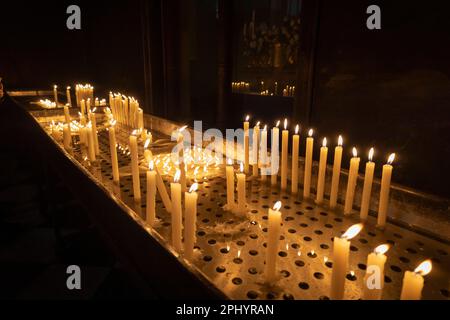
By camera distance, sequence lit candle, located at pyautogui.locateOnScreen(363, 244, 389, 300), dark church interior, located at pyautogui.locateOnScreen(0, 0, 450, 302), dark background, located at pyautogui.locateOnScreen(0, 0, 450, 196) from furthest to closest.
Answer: dark background, located at pyautogui.locateOnScreen(0, 0, 450, 196) < dark church interior, located at pyautogui.locateOnScreen(0, 0, 450, 302) < lit candle, located at pyautogui.locateOnScreen(363, 244, 389, 300)

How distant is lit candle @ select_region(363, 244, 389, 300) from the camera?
0.98m

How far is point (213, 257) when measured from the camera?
56.7 inches

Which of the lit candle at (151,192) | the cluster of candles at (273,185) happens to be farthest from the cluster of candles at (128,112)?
the lit candle at (151,192)

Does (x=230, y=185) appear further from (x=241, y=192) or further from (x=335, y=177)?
(x=335, y=177)

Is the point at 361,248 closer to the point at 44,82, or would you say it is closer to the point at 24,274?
the point at 24,274

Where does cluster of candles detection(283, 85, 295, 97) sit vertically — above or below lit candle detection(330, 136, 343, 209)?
above

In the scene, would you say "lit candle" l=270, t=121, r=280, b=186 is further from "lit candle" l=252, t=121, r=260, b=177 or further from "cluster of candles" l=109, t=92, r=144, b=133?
"cluster of candles" l=109, t=92, r=144, b=133

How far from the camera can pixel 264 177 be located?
91.5 inches

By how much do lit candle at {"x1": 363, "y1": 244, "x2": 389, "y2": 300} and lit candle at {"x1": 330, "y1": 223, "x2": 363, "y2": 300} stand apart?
8cm

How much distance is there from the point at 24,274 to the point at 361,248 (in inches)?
129

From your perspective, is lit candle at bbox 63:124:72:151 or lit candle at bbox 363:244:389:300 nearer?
lit candle at bbox 363:244:389:300

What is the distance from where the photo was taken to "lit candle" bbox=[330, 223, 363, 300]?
1010 mm

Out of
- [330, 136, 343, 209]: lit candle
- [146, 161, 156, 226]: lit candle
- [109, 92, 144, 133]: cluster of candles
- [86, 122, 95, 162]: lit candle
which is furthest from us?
[109, 92, 144, 133]: cluster of candles

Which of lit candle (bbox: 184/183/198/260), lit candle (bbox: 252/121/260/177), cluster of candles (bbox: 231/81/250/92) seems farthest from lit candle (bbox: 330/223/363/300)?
cluster of candles (bbox: 231/81/250/92)
